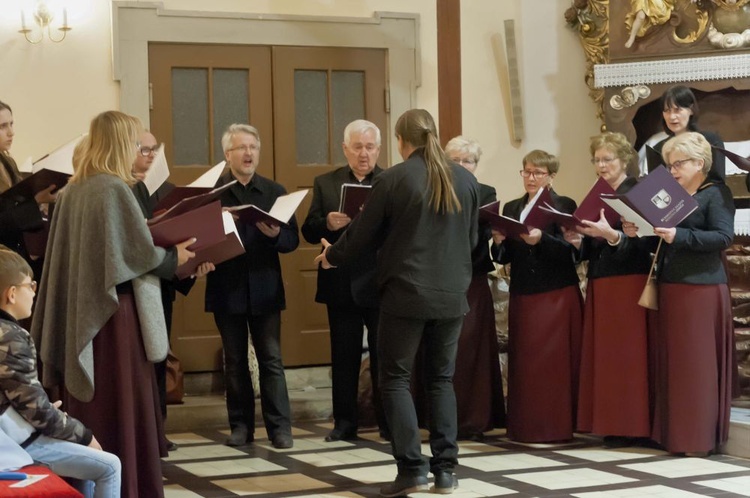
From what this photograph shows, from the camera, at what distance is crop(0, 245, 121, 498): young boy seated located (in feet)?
11.4

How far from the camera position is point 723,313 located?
5582 millimetres

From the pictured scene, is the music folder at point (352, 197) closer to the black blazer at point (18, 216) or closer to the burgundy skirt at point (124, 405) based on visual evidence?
the black blazer at point (18, 216)

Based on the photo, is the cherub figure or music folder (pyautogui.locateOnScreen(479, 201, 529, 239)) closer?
music folder (pyautogui.locateOnScreen(479, 201, 529, 239))

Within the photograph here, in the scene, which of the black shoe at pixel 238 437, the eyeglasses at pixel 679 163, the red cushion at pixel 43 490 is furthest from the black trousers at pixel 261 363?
the red cushion at pixel 43 490

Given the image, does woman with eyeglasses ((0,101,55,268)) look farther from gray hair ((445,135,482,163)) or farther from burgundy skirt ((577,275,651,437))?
burgundy skirt ((577,275,651,437))

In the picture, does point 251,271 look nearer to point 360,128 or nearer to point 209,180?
point 360,128

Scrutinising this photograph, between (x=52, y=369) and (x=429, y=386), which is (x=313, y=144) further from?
(x=52, y=369)

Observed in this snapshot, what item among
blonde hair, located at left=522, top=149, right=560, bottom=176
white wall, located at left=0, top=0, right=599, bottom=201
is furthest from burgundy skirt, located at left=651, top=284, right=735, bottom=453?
white wall, located at left=0, top=0, right=599, bottom=201

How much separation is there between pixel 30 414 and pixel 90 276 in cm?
72

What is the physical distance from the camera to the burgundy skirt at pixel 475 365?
20.1 feet

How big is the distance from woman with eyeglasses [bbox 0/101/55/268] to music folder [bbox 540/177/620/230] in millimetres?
2236

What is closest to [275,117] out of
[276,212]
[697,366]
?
[276,212]

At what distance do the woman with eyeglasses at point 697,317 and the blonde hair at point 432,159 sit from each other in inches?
52.0

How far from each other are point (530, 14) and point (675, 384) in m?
3.71
